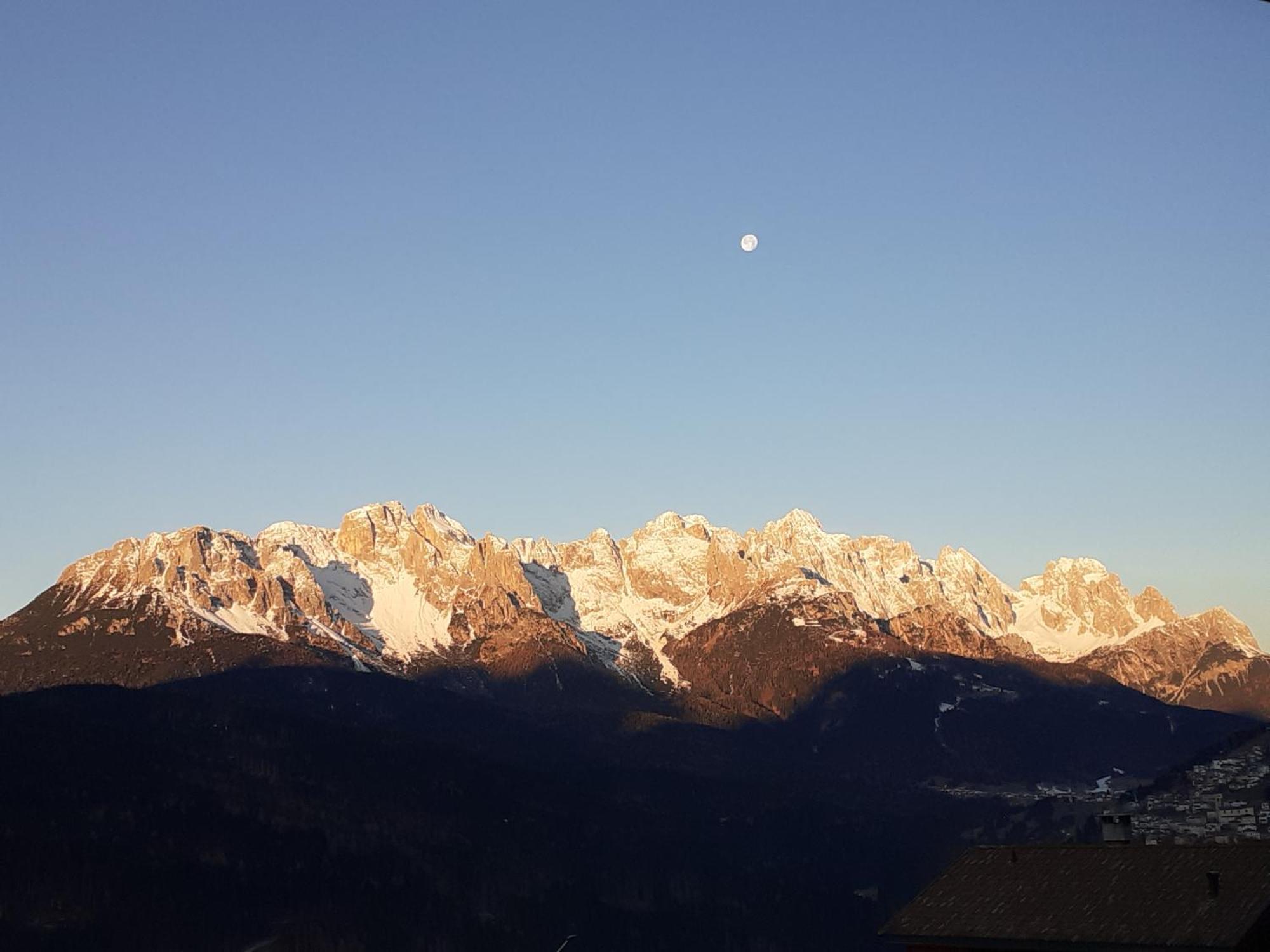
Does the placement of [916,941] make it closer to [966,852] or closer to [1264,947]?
[966,852]

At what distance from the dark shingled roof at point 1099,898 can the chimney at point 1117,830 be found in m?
4.08

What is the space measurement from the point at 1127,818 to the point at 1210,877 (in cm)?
1075

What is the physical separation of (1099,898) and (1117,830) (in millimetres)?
8523

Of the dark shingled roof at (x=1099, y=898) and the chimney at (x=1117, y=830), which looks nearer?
the dark shingled roof at (x=1099, y=898)

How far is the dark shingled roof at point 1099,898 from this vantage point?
214ft

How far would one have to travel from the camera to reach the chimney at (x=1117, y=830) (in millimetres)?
75500

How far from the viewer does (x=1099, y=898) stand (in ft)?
223

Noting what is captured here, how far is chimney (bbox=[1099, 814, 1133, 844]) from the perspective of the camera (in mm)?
75500

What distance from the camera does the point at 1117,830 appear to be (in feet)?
249

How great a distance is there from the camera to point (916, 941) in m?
70.4

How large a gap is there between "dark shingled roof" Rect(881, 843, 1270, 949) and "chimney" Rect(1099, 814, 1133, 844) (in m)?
4.08

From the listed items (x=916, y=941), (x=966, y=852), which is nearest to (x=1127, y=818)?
(x=966, y=852)

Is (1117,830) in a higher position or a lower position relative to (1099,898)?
higher

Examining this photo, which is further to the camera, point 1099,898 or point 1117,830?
point 1117,830
